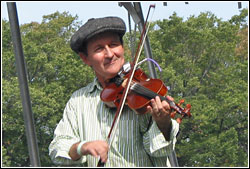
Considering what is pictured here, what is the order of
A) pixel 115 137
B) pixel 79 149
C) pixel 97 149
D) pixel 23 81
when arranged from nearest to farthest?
pixel 97 149, pixel 79 149, pixel 115 137, pixel 23 81

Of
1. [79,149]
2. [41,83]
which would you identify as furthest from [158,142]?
[41,83]

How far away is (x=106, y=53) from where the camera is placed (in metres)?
2.30

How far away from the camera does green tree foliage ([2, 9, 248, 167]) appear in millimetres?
21516

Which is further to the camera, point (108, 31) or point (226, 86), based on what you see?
point (226, 86)

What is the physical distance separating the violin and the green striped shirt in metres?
0.04

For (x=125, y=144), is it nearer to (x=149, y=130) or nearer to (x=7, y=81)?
(x=149, y=130)

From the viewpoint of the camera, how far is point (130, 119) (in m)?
2.30

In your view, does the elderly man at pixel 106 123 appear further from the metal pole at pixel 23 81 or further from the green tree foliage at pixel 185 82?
the green tree foliage at pixel 185 82

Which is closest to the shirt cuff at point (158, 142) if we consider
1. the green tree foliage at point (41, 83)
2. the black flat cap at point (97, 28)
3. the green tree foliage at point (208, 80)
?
the black flat cap at point (97, 28)

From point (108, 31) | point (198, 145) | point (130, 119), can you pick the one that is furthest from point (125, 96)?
point (198, 145)

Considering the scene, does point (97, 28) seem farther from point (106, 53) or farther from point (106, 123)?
point (106, 123)

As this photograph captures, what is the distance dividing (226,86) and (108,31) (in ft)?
68.0

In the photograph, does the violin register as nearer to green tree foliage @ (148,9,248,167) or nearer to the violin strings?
the violin strings

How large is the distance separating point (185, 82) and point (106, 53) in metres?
21.5
